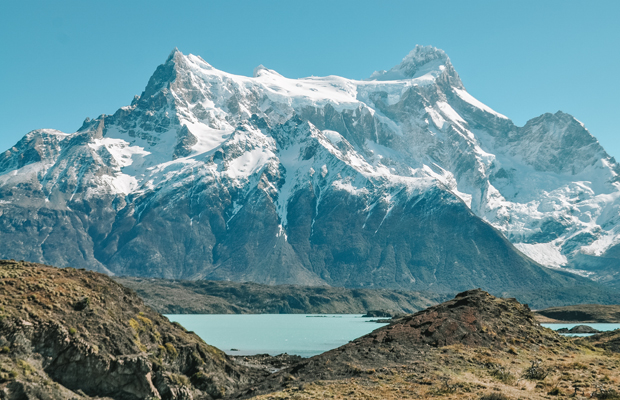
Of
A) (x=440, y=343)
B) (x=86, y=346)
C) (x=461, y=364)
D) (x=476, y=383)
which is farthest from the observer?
(x=440, y=343)

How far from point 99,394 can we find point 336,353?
2153 centimetres

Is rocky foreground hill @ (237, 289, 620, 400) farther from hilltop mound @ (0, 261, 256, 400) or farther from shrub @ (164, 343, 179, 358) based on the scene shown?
shrub @ (164, 343, 179, 358)

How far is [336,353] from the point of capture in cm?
5800

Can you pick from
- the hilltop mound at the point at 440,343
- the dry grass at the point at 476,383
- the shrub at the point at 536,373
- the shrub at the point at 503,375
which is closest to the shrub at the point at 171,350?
the hilltop mound at the point at 440,343

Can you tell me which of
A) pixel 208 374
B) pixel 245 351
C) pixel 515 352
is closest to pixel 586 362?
pixel 515 352

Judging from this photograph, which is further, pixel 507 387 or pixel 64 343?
pixel 64 343

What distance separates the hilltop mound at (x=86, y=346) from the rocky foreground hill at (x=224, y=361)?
0.10 m

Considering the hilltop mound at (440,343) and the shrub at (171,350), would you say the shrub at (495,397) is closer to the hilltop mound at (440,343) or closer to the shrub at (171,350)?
the hilltop mound at (440,343)

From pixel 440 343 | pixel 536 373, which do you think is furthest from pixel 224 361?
pixel 536 373

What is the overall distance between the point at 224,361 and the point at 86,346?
2149 cm

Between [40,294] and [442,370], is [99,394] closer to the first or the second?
[40,294]

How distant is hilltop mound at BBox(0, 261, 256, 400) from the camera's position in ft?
153

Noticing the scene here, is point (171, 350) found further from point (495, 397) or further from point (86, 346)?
point (495, 397)

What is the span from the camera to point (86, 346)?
50.3 metres
